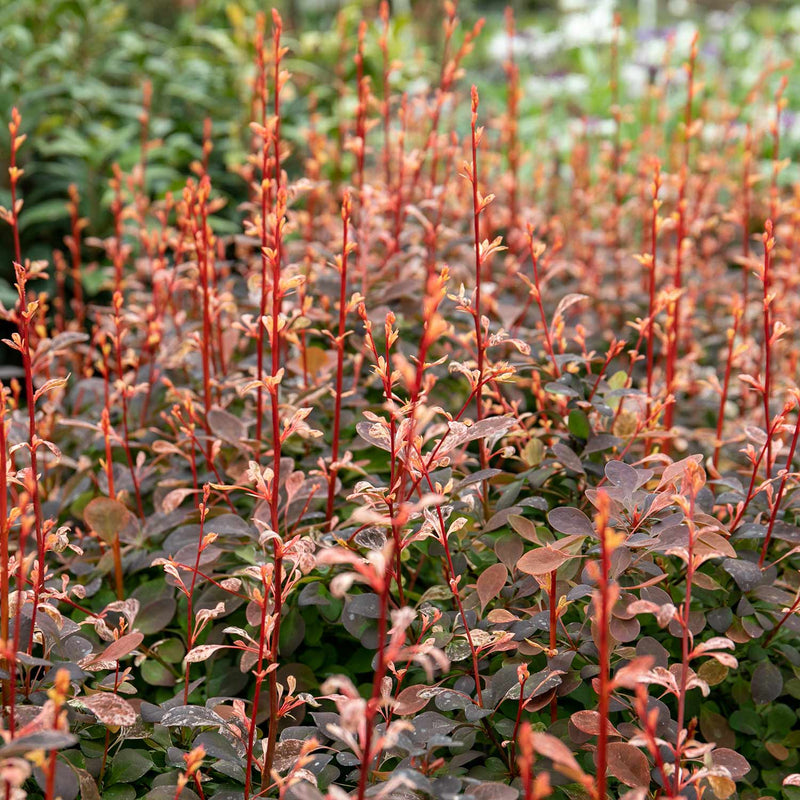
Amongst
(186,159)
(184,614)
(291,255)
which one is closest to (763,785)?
(184,614)

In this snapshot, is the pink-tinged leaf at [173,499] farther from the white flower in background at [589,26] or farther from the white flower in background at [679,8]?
the white flower in background at [679,8]

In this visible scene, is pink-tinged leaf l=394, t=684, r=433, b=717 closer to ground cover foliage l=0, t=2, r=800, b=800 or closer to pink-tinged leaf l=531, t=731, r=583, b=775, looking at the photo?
ground cover foliage l=0, t=2, r=800, b=800

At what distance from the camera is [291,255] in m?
2.09

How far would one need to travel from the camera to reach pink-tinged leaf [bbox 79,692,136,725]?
0.90 m

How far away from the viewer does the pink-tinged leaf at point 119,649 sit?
1.00m

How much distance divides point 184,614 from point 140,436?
416 mm

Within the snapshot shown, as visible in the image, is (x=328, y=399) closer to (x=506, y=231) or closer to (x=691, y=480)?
(x=691, y=480)

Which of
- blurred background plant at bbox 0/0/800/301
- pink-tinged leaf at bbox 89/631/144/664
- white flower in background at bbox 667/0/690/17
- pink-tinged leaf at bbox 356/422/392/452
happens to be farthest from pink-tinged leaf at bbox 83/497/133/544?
white flower in background at bbox 667/0/690/17

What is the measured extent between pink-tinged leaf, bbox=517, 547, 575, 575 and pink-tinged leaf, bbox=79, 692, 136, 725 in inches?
17.7

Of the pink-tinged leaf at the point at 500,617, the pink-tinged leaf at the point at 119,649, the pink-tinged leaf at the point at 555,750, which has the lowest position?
the pink-tinged leaf at the point at 119,649

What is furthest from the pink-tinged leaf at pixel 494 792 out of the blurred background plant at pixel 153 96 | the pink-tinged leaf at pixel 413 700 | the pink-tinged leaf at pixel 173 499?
the blurred background plant at pixel 153 96

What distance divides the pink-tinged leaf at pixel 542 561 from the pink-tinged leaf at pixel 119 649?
0.45 m

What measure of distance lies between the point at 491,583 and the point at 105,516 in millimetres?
558

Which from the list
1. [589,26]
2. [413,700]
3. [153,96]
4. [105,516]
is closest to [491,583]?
[413,700]
